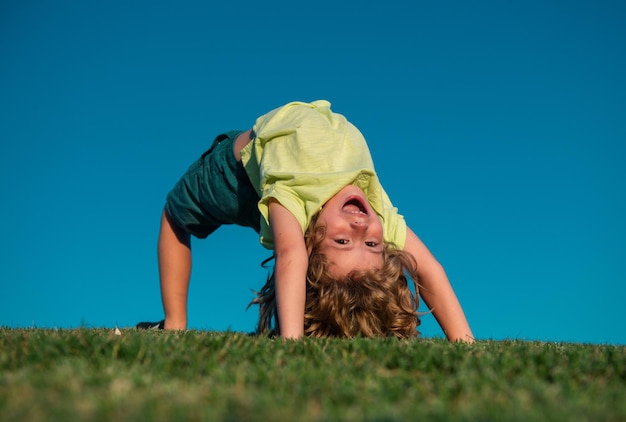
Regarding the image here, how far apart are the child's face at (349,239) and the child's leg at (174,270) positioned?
2749 mm

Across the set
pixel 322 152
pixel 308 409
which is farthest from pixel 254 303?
pixel 308 409

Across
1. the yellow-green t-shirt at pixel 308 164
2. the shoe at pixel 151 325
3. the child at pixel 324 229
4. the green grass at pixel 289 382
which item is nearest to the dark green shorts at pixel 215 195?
the child at pixel 324 229

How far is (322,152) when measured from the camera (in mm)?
5852

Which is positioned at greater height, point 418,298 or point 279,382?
point 418,298

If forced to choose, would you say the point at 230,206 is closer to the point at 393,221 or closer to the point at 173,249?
the point at 173,249

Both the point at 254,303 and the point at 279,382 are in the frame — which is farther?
the point at 254,303

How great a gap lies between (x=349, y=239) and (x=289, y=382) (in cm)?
300

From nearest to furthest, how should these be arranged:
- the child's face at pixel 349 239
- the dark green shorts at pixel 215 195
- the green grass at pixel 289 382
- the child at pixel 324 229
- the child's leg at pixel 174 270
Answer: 1. the green grass at pixel 289 382
2. the child at pixel 324 229
3. the child's face at pixel 349 239
4. the dark green shorts at pixel 215 195
5. the child's leg at pixel 174 270

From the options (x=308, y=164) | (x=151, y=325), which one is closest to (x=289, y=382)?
(x=308, y=164)

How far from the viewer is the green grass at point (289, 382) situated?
1.77 m

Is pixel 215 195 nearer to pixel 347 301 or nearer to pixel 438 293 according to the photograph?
pixel 347 301

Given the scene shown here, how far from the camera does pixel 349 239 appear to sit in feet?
17.4

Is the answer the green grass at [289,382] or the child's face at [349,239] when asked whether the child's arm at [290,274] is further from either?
the green grass at [289,382]

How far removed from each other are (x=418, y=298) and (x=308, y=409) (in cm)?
418
